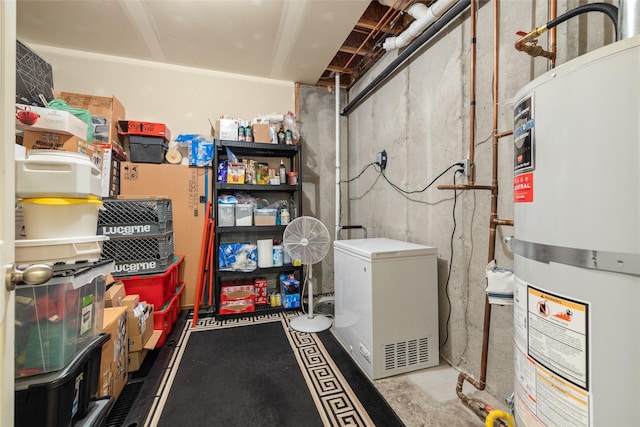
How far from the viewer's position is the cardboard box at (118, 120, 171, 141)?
2.62 m

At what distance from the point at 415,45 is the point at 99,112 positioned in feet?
9.56

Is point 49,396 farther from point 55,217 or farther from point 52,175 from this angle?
point 52,175

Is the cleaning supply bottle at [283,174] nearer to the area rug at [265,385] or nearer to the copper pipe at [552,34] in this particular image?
the area rug at [265,385]

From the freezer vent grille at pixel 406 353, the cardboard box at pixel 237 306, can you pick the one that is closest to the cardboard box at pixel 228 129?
the cardboard box at pixel 237 306

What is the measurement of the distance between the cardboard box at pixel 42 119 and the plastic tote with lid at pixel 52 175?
1.03 metres

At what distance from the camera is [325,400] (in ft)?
5.01

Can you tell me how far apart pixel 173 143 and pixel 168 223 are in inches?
41.7

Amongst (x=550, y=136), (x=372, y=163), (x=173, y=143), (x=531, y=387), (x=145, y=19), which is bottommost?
(x=531, y=387)

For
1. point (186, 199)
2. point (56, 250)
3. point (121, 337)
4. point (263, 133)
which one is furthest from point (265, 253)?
point (56, 250)

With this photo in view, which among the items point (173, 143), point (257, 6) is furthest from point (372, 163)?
point (173, 143)

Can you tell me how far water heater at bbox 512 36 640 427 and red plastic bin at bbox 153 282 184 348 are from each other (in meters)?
2.35

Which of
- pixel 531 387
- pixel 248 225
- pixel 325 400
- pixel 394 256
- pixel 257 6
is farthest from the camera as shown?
pixel 248 225

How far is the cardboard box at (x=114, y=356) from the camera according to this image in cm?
133

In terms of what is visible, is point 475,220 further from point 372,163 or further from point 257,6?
point 257,6
